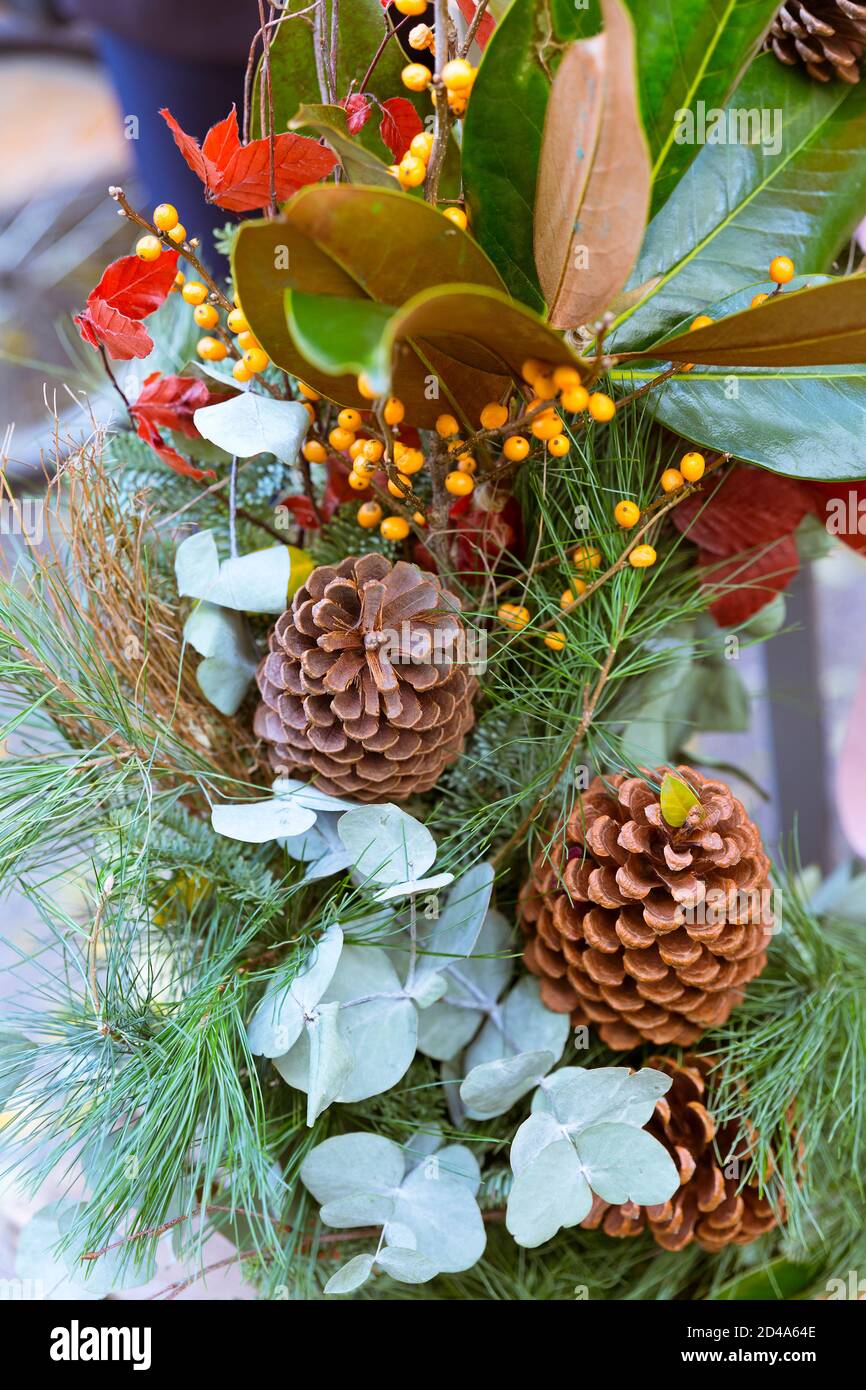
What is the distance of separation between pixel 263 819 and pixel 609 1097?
0.46 ft

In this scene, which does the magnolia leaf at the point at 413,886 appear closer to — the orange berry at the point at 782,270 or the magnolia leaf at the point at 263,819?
the magnolia leaf at the point at 263,819

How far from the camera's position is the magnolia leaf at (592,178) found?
0.75ft

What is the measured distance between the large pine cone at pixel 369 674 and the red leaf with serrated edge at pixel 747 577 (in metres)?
0.11

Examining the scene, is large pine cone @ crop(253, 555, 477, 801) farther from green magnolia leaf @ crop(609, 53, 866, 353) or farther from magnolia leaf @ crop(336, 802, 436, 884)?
green magnolia leaf @ crop(609, 53, 866, 353)

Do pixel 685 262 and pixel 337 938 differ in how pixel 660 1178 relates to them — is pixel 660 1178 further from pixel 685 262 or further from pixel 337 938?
pixel 685 262

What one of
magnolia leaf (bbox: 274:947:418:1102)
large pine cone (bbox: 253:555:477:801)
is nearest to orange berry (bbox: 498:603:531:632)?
large pine cone (bbox: 253:555:477:801)

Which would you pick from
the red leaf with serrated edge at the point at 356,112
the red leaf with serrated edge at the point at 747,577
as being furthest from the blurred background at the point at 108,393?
the red leaf with serrated edge at the point at 356,112

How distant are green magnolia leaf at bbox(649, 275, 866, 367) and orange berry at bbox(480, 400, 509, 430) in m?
0.05

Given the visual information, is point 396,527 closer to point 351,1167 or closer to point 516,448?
point 516,448

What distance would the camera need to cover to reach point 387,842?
349 millimetres

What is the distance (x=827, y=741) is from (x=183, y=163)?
0.63m

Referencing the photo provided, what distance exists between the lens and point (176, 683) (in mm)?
407

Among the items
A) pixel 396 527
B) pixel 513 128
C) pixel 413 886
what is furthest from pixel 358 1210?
pixel 513 128
